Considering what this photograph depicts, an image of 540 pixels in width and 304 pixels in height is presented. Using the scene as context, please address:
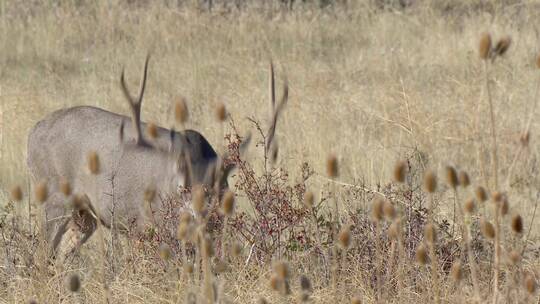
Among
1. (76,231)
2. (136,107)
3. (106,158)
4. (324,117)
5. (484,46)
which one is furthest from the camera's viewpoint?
(324,117)

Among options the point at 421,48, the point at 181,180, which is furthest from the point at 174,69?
the point at 181,180

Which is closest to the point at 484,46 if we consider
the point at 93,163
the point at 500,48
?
the point at 500,48

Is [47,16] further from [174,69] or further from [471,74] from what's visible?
[471,74]

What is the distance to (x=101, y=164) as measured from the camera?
6051 millimetres

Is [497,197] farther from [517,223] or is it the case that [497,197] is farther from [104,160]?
[104,160]

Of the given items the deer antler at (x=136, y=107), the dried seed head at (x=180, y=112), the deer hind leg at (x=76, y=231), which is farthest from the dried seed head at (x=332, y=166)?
the deer hind leg at (x=76, y=231)

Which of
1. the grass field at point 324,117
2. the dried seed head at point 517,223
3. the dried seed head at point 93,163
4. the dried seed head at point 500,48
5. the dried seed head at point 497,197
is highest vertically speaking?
the dried seed head at point 500,48

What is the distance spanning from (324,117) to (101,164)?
11.4ft

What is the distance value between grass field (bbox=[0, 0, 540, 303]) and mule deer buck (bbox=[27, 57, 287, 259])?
0.18 metres

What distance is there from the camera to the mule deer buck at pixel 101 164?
578 cm

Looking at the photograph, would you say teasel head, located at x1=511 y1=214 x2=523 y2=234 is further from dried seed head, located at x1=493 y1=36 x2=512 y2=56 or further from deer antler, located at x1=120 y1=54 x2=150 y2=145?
deer antler, located at x1=120 y1=54 x2=150 y2=145

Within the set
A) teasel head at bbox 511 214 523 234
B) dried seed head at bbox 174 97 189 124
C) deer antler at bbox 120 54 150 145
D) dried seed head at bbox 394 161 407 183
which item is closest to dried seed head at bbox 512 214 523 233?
teasel head at bbox 511 214 523 234

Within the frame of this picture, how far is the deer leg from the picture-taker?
5980mm

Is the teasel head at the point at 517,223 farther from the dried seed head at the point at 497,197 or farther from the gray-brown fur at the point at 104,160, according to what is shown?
the gray-brown fur at the point at 104,160
